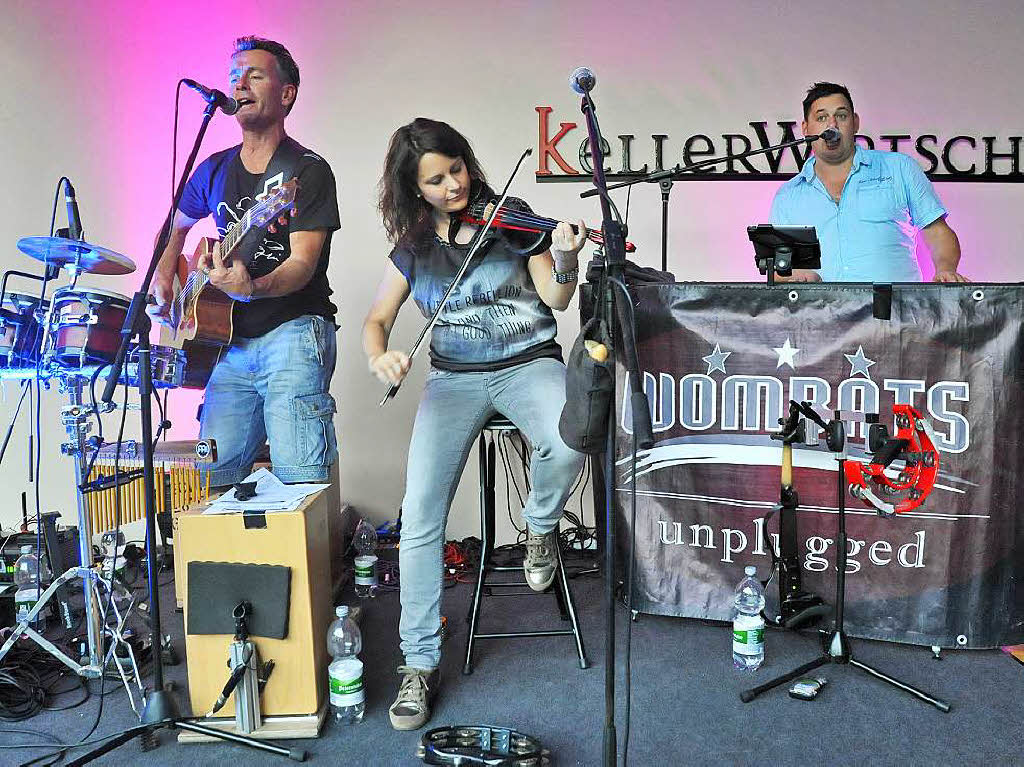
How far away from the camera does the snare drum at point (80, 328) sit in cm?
209

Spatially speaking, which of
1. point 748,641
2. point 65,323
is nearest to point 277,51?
point 65,323

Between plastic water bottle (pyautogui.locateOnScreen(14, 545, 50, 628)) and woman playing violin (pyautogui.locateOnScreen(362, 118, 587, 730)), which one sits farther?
plastic water bottle (pyautogui.locateOnScreen(14, 545, 50, 628))

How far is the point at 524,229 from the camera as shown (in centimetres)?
229

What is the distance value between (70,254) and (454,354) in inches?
42.2

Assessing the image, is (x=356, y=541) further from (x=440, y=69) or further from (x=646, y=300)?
(x=440, y=69)

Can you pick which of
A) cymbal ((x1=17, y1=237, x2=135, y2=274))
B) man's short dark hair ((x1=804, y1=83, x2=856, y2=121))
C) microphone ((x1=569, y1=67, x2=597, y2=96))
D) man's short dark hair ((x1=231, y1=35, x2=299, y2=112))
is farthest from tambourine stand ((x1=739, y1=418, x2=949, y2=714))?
man's short dark hair ((x1=231, y1=35, x2=299, y2=112))

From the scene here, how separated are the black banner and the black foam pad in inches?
46.6

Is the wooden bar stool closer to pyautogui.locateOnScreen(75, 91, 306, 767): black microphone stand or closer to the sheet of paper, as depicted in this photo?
the sheet of paper

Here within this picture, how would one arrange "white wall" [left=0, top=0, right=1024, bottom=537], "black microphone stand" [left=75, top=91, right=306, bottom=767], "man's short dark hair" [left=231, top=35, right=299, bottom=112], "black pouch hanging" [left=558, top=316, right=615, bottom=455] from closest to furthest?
"black pouch hanging" [left=558, top=316, right=615, bottom=455]
"black microphone stand" [left=75, top=91, right=306, bottom=767]
"man's short dark hair" [left=231, top=35, right=299, bottom=112]
"white wall" [left=0, top=0, right=1024, bottom=537]

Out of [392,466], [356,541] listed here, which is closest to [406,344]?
[392,466]

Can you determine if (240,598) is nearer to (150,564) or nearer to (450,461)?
(150,564)

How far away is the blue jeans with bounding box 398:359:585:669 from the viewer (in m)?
2.09

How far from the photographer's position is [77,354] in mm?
2096

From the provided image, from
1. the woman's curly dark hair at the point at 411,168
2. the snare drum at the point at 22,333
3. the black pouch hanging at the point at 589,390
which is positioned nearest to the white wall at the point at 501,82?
the woman's curly dark hair at the point at 411,168
